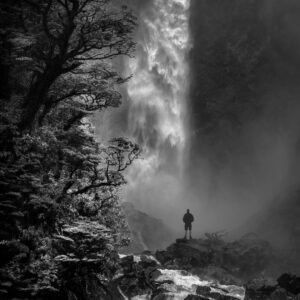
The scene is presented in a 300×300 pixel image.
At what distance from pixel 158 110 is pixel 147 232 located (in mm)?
23188

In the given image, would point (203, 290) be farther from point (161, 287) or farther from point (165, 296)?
point (165, 296)

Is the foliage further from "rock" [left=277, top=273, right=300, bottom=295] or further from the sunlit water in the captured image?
"rock" [left=277, top=273, right=300, bottom=295]

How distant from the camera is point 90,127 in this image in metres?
17.0

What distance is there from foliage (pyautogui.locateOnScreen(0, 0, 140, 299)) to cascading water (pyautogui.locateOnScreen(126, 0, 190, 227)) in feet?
138

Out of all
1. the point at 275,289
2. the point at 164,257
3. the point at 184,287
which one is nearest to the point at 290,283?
the point at 275,289

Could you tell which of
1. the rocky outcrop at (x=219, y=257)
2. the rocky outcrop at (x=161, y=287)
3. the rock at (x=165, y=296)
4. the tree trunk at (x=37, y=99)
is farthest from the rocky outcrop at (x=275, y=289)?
the tree trunk at (x=37, y=99)

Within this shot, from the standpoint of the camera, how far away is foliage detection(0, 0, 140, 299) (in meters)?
9.82

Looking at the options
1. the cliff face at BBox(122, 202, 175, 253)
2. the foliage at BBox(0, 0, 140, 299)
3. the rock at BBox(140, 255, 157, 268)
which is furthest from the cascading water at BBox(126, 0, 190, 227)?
the foliage at BBox(0, 0, 140, 299)

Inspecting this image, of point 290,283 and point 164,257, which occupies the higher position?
point 164,257

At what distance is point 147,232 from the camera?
42969 millimetres

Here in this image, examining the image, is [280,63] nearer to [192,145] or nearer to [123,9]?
[192,145]

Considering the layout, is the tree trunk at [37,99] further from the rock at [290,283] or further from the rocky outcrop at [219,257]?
the rocky outcrop at [219,257]

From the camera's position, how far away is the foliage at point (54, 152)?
9820 millimetres

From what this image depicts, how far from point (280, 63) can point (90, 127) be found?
1975 inches
